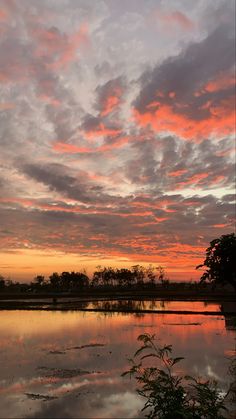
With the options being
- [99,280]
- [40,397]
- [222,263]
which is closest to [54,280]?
[99,280]

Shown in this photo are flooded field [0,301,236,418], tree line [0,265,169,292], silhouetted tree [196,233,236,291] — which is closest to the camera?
flooded field [0,301,236,418]

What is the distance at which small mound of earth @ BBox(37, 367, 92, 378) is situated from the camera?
57.9 feet

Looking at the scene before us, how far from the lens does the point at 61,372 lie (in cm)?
1827

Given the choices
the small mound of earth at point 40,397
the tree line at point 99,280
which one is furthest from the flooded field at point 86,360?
the tree line at point 99,280

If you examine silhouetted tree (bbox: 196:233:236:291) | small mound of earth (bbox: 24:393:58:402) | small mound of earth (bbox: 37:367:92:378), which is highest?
silhouetted tree (bbox: 196:233:236:291)

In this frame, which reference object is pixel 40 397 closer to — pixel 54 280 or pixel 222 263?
pixel 222 263

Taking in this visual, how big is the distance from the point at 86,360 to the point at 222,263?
14.7 m

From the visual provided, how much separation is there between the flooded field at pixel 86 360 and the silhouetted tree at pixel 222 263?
4.25 meters

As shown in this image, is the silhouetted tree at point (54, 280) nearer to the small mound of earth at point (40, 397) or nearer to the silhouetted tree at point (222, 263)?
the silhouetted tree at point (222, 263)

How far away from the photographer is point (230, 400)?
1384 centimetres

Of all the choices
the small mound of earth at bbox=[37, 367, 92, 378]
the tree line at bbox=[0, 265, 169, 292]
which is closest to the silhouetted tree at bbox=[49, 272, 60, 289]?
the tree line at bbox=[0, 265, 169, 292]

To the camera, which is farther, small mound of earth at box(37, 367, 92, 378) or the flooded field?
small mound of earth at box(37, 367, 92, 378)

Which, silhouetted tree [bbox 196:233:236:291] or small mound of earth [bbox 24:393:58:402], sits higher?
silhouetted tree [bbox 196:233:236:291]

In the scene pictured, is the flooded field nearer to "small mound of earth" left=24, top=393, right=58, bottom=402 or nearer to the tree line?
"small mound of earth" left=24, top=393, right=58, bottom=402
